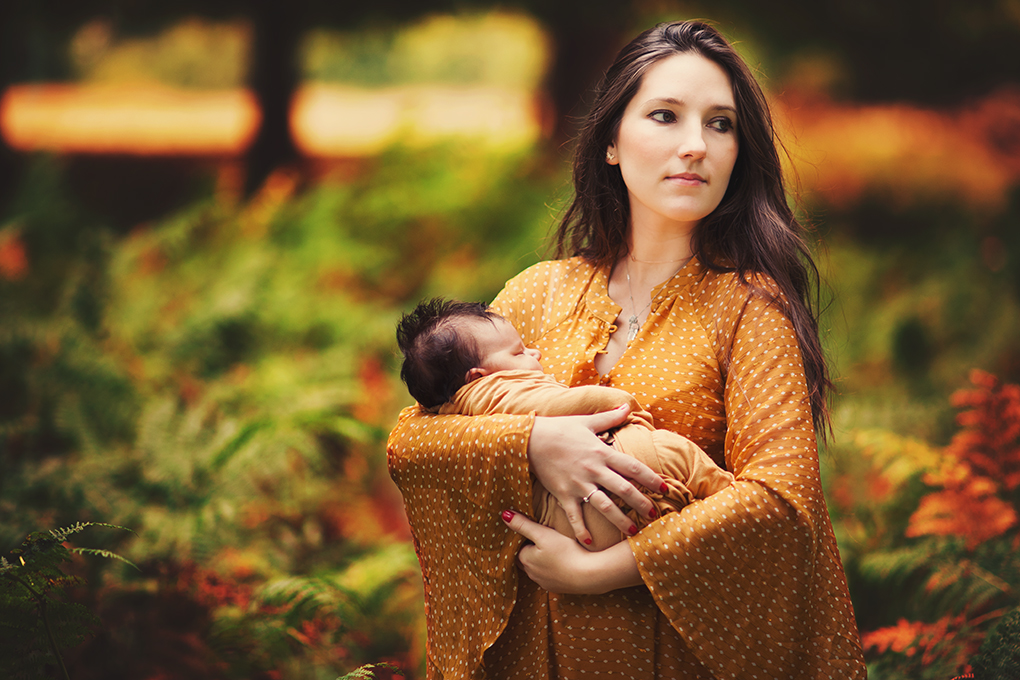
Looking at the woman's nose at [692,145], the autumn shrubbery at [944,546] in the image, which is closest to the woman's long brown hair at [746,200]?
the woman's nose at [692,145]

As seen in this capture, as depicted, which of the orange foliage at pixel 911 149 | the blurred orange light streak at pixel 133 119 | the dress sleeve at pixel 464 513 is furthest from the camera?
the blurred orange light streak at pixel 133 119

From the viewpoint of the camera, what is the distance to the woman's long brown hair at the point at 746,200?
180 cm

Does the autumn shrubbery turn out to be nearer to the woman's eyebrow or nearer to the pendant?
the pendant

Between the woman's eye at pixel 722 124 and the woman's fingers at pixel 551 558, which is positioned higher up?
the woman's eye at pixel 722 124

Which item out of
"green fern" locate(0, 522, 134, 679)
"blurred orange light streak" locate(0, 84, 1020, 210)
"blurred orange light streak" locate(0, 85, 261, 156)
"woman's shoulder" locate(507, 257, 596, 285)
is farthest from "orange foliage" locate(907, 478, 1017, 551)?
"blurred orange light streak" locate(0, 85, 261, 156)

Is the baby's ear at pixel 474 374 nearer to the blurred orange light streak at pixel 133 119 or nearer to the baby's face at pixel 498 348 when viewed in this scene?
the baby's face at pixel 498 348

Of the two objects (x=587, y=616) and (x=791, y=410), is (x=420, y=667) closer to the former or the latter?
(x=587, y=616)

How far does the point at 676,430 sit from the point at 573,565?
386 millimetres

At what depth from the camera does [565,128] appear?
7.59m

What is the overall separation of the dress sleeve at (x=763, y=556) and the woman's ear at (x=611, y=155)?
67 cm

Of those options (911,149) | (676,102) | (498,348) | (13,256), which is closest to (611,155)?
(676,102)

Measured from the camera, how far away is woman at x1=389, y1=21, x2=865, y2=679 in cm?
153

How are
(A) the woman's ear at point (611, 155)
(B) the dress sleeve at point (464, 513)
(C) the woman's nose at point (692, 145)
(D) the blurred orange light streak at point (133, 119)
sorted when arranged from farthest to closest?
1. (D) the blurred orange light streak at point (133, 119)
2. (A) the woman's ear at point (611, 155)
3. (C) the woman's nose at point (692, 145)
4. (B) the dress sleeve at point (464, 513)

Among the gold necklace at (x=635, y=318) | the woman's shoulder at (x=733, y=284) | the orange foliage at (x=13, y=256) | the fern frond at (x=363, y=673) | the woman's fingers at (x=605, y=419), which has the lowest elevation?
the fern frond at (x=363, y=673)
